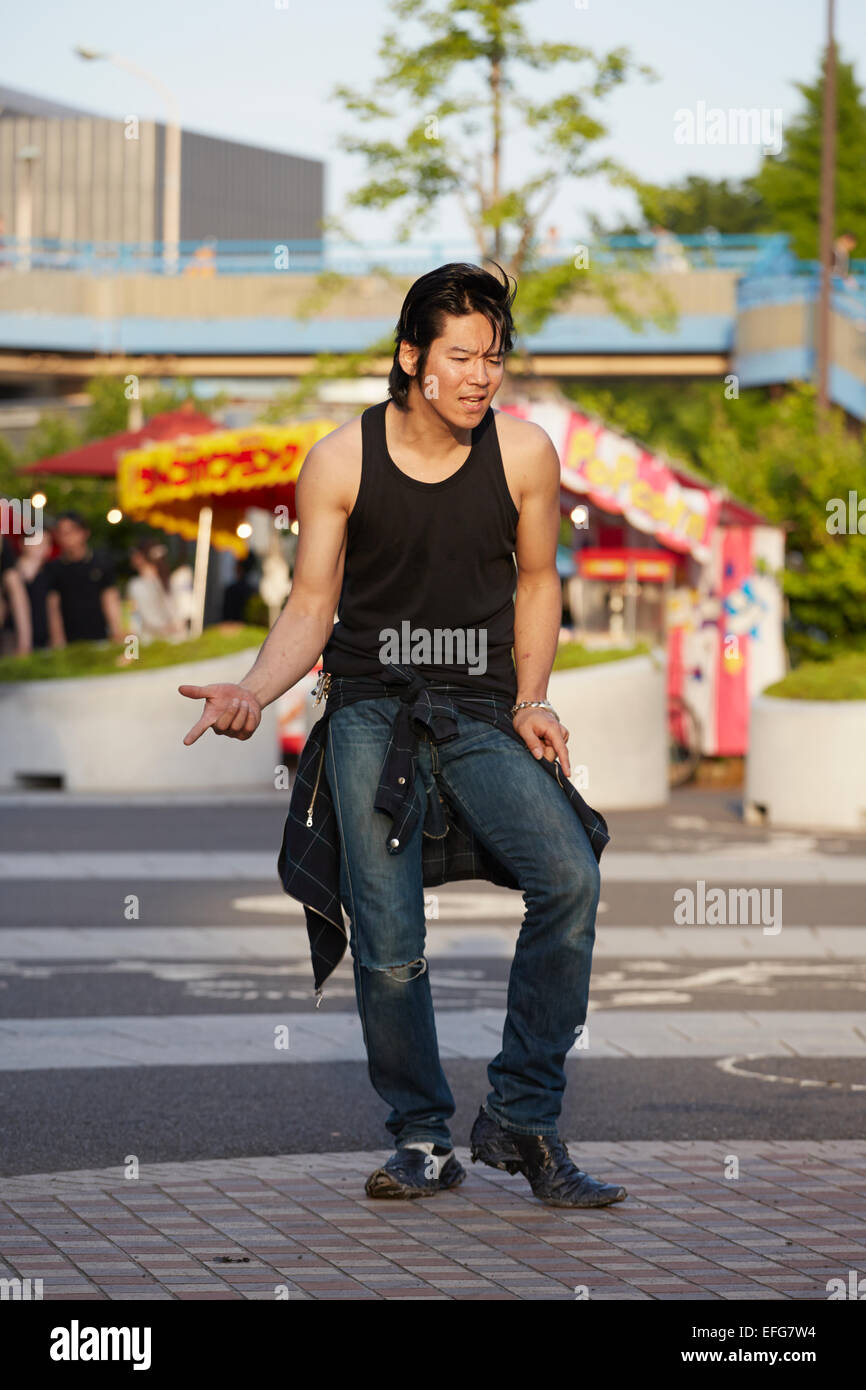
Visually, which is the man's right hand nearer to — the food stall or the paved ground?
the paved ground

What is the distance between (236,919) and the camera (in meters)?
9.27

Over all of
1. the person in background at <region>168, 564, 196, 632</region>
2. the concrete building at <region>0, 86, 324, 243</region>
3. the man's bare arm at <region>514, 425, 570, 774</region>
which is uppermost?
the concrete building at <region>0, 86, 324, 243</region>

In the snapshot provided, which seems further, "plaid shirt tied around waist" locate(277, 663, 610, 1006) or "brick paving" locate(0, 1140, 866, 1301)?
"plaid shirt tied around waist" locate(277, 663, 610, 1006)

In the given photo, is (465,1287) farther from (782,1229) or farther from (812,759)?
(812,759)

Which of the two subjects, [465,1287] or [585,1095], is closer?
[465,1287]

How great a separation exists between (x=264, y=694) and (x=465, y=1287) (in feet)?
3.98

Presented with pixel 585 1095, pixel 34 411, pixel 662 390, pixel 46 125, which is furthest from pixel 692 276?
pixel 46 125

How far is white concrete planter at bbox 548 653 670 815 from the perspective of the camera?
14.8 metres

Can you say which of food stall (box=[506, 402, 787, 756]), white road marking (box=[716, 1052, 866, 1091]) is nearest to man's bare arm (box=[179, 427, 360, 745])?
white road marking (box=[716, 1052, 866, 1091])

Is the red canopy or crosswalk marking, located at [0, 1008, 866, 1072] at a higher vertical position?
the red canopy

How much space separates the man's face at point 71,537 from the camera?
55.9ft

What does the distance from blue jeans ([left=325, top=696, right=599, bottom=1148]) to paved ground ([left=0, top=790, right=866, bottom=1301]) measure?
28 centimetres

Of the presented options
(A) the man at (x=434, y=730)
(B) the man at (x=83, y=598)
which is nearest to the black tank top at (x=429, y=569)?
(A) the man at (x=434, y=730)

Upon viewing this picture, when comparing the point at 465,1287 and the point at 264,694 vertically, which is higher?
the point at 264,694
